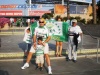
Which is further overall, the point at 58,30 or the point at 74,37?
the point at 58,30

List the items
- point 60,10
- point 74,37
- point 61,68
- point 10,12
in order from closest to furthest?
point 61,68
point 74,37
point 60,10
point 10,12

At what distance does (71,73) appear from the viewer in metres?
9.91

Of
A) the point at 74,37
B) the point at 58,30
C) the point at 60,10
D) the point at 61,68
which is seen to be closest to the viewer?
the point at 61,68

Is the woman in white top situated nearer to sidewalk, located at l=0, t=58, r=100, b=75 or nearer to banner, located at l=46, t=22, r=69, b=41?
sidewalk, located at l=0, t=58, r=100, b=75

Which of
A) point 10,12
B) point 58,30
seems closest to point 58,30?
point 58,30

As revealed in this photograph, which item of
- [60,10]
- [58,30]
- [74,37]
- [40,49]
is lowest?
[40,49]

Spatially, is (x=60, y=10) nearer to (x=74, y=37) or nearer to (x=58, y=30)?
(x=58, y=30)

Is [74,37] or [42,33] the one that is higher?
[42,33]

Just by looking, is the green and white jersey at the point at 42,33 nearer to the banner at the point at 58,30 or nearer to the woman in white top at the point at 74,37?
the woman in white top at the point at 74,37

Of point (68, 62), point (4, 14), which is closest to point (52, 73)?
point (68, 62)

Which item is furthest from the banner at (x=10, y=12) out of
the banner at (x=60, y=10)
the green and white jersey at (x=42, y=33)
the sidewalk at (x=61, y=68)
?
the green and white jersey at (x=42, y=33)

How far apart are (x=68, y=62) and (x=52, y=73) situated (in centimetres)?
224

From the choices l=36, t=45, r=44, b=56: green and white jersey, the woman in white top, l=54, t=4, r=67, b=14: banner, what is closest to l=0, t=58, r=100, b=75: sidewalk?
the woman in white top

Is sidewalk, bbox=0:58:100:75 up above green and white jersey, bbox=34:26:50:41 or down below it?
below
